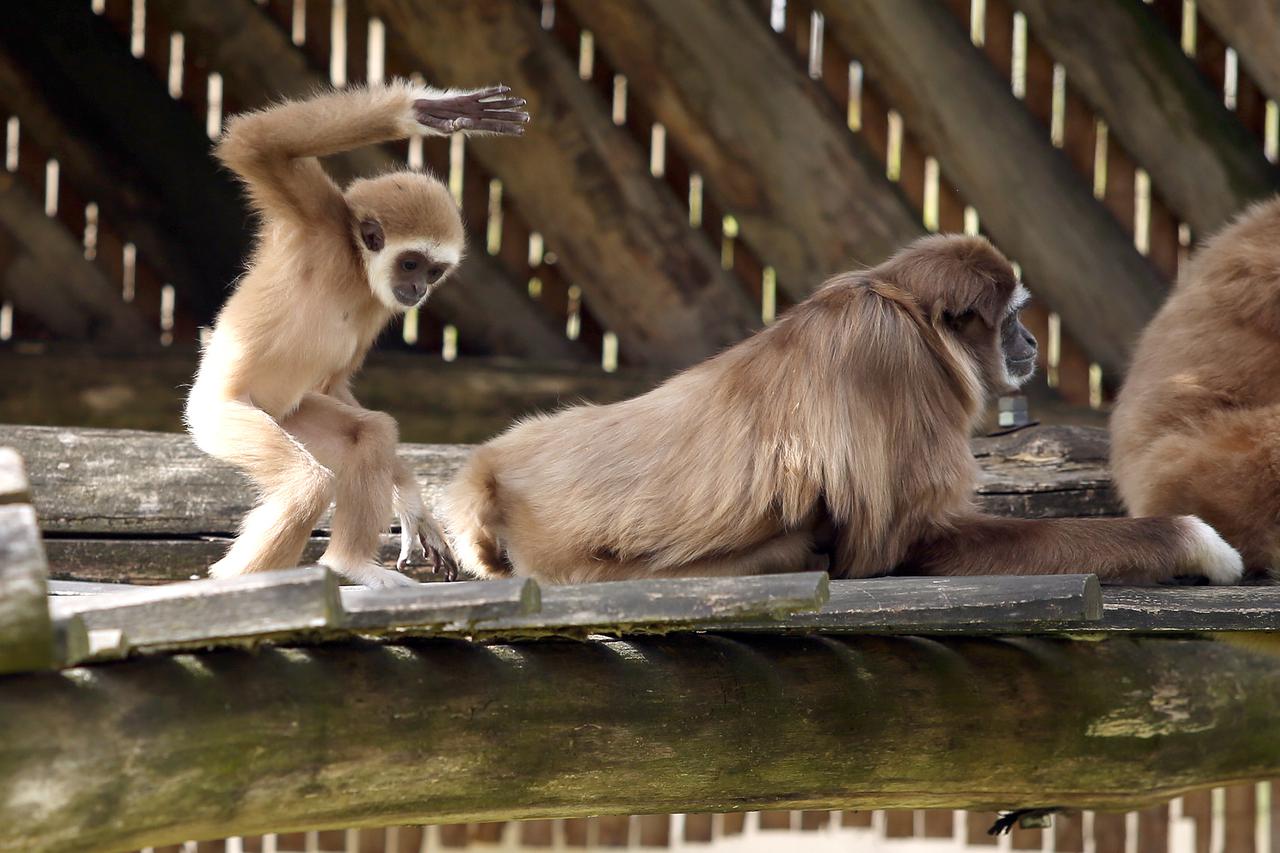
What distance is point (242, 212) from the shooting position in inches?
319

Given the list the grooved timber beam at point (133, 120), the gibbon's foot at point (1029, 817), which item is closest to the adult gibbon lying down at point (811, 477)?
the gibbon's foot at point (1029, 817)

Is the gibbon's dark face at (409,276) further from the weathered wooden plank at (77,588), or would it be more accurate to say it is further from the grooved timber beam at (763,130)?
the grooved timber beam at (763,130)

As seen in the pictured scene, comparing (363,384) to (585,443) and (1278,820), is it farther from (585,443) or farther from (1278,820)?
(1278,820)

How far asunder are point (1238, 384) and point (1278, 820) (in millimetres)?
3488

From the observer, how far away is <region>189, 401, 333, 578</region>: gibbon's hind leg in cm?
393

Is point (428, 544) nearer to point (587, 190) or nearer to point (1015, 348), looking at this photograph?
point (1015, 348)

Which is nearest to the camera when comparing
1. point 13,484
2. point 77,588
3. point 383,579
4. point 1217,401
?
point 13,484

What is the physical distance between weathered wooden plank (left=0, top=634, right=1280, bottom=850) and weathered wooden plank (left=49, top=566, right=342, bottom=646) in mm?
243

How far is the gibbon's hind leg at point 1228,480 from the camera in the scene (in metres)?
4.78

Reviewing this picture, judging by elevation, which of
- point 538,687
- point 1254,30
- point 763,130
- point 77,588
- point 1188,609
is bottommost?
point 538,687

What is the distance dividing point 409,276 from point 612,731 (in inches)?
63.9

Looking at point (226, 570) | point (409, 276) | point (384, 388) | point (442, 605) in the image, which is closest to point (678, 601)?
point (442, 605)

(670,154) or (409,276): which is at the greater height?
(670,154)

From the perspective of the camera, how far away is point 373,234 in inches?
175
